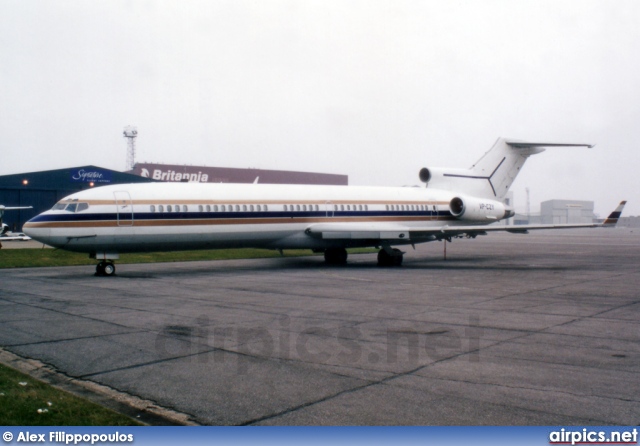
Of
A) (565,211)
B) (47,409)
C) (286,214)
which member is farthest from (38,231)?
(565,211)

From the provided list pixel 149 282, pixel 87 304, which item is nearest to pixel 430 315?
pixel 87 304

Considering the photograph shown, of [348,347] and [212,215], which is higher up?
[212,215]

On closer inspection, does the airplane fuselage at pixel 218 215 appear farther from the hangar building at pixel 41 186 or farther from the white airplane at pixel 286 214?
the hangar building at pixel 41 186

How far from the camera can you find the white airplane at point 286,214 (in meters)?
19.4

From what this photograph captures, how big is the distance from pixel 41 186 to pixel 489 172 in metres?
36.6

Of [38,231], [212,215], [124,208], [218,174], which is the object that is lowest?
[38,231]

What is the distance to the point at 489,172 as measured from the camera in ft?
97.3

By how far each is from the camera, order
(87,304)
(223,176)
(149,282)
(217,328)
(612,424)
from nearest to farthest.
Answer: (612,424), (217,328), (87,304), (149,282), (223,176)

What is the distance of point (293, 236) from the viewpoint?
934 inches

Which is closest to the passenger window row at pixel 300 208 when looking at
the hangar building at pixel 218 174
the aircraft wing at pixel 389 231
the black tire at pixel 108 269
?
the aircraft wing at pixel 389 231

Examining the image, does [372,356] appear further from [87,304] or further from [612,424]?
[87,304]

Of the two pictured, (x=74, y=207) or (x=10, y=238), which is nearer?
(x=74, y=207)

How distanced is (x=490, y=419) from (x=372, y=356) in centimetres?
277

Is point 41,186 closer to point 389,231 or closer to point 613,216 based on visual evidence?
point 389,231
